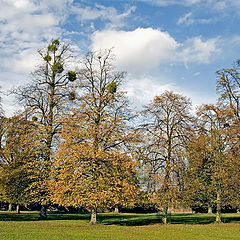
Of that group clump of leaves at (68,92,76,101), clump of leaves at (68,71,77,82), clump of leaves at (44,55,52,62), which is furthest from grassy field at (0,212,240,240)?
clump of leaves at (44,55,52,62)

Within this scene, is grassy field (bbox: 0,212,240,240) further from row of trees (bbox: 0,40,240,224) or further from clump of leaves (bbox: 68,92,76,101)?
clump of leaves (bbox: 68,92,76,101)

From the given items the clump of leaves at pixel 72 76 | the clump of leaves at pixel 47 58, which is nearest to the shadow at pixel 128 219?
the clump of leaves at pixel 72 76

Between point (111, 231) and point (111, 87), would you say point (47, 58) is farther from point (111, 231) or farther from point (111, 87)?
point (111, 231)

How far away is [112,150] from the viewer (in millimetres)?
25938

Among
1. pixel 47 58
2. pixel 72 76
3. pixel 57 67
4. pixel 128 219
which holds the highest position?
pixel 47 58

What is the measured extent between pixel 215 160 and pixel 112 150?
12.4 m

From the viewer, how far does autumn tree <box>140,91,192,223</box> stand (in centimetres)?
2662

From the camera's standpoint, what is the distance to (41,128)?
1254 inches

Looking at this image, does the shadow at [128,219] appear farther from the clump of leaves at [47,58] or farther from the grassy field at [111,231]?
the clump of leaves at [47,58]

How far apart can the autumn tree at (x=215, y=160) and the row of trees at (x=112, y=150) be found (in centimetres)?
10

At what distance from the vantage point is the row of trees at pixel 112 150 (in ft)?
81.7

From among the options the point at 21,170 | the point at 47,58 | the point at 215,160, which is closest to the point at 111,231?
the point at 21,170

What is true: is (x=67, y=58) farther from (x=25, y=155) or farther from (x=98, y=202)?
(x=98, y=202)

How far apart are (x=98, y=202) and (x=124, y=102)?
9638mm
